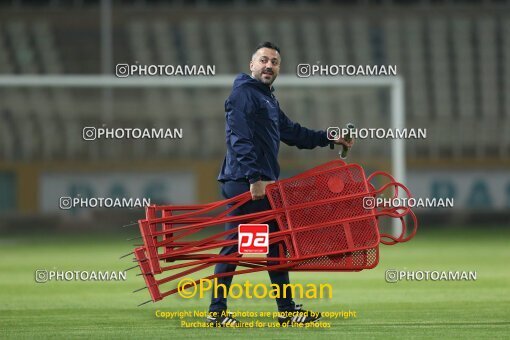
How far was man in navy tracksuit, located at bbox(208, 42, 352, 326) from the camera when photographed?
5.58 m

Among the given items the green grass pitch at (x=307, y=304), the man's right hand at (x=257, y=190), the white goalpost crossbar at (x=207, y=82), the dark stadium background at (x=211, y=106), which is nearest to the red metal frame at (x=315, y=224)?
the man's right hand at (x=257, y=190)

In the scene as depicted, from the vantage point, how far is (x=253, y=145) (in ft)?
18.4

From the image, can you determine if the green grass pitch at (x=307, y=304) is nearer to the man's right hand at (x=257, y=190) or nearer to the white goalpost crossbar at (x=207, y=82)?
the man's right hand at (x=257, y=190)

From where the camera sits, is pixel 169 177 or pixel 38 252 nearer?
pixel 38 252

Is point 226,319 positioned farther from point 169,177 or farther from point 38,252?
point 169,177

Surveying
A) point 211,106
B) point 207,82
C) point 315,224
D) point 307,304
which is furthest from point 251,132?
point 211,106

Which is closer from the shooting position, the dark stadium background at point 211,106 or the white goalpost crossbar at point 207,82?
the white goalpost crossbar at point 207,82

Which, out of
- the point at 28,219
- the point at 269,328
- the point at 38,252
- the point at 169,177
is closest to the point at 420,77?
the point at 169,177

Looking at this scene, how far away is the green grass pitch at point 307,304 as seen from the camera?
19.1 feet

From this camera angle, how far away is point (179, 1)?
24172 mm

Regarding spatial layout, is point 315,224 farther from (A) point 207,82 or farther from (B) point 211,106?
(B) point 211,106

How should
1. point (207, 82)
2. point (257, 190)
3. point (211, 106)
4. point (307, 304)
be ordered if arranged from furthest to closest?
1. point (211, 106)
2. point (207, 82)
3. point (307, 304)
4. point (257, 190)

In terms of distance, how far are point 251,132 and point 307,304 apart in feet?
6.86

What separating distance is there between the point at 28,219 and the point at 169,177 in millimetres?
2495
